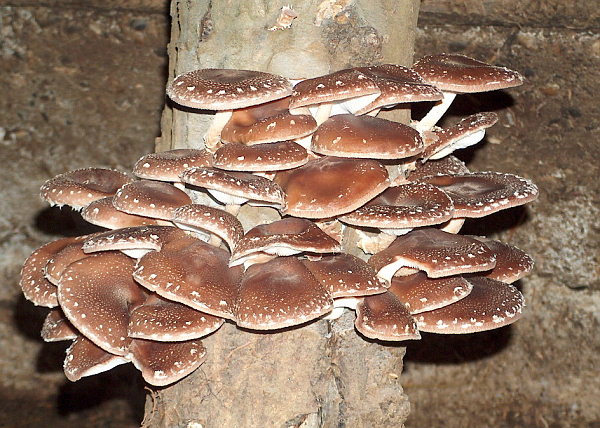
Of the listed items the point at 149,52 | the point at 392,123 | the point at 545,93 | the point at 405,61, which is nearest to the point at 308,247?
the point at 392,123

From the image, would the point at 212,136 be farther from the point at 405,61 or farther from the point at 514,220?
the point at 514,220

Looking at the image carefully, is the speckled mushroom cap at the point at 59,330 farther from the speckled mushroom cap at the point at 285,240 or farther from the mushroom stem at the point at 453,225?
the mushroom stem at the point at 453,225

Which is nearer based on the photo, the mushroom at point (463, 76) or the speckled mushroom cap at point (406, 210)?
the speckled mushroom cap at point (406, 210)

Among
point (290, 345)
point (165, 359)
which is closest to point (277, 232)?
point (290, 345)

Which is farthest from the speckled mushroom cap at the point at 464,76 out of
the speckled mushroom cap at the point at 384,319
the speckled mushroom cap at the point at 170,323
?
the speckled mushroom cap at the point at 170,323

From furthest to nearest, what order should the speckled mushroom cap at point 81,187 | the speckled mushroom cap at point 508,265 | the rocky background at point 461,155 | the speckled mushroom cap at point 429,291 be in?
Result: the rocky background at point 461,155 < the speckled mushroom cap at point 508,265 < the speckled mushroom cap at point 81,187 < the speckled mushroom cap at point 429,291

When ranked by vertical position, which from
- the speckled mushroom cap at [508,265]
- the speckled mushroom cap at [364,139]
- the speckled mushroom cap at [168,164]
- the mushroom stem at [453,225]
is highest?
the speckled mushroom cap at [364,139]
